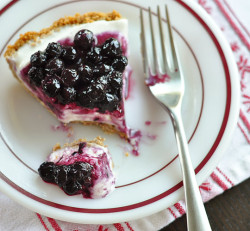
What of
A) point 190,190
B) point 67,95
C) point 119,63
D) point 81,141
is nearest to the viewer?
point 190,190

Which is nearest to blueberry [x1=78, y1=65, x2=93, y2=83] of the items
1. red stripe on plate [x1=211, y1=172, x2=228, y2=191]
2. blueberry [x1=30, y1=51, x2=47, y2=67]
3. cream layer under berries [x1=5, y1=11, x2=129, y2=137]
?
cream layer under berries [x1=5, y1=11, x2=129, y2=137]

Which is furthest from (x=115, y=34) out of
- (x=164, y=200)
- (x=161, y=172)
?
(x=164, y=200)

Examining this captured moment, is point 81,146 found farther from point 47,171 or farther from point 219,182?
point 219,182

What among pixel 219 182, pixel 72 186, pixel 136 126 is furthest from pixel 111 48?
pixel 219 182

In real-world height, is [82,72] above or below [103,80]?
above

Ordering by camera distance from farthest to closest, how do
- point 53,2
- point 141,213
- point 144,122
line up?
point 53,2 → point 144,122 → point 141,213

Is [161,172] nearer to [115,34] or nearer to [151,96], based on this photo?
[151,96]

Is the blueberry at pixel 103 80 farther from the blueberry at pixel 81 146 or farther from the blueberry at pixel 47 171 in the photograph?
the blueberry at pixel 47 171
